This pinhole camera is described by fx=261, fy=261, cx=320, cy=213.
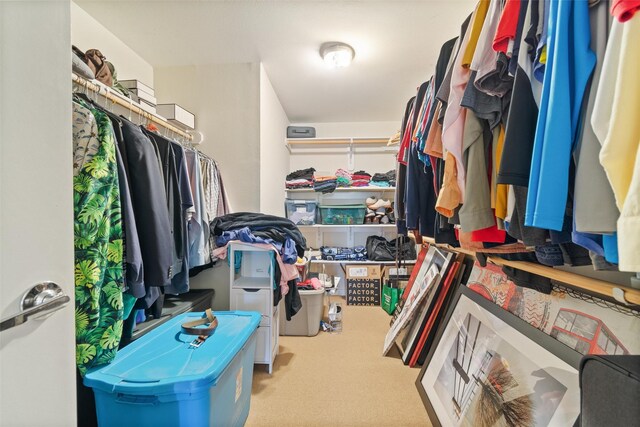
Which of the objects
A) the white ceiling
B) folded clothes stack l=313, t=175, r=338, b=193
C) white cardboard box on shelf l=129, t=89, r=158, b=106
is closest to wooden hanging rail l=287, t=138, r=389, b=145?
folded clothes stack l=313, t=175, r=338, b=193

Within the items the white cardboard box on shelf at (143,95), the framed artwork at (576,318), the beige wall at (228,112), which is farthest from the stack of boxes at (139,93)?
the framed artwork at (576,318)

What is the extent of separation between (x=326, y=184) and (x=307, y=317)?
1561 millimetres

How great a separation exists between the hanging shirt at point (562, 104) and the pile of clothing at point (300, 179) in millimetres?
2822

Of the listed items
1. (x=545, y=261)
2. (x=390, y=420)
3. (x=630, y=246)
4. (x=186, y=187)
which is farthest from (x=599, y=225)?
(x=186, y=187)

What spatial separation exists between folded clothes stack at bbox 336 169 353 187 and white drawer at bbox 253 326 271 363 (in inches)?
77.2

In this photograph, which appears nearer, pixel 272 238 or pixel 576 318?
pixel 576 318

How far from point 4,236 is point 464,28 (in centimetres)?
144

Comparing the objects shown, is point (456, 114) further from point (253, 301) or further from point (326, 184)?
point (326, 184)

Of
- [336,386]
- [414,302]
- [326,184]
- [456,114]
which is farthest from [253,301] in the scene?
[326,184]

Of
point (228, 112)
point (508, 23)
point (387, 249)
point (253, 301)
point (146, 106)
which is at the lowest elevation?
point (253, 301)

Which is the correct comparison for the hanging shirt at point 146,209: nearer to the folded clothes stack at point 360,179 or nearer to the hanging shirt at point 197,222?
the hanging shirt at point 197,222

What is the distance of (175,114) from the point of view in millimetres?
2014

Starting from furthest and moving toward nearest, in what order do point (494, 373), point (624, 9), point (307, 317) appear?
point (307, 317) < point (494, 373) < point (624, 9)

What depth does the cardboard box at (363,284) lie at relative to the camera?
3086 millimetres
